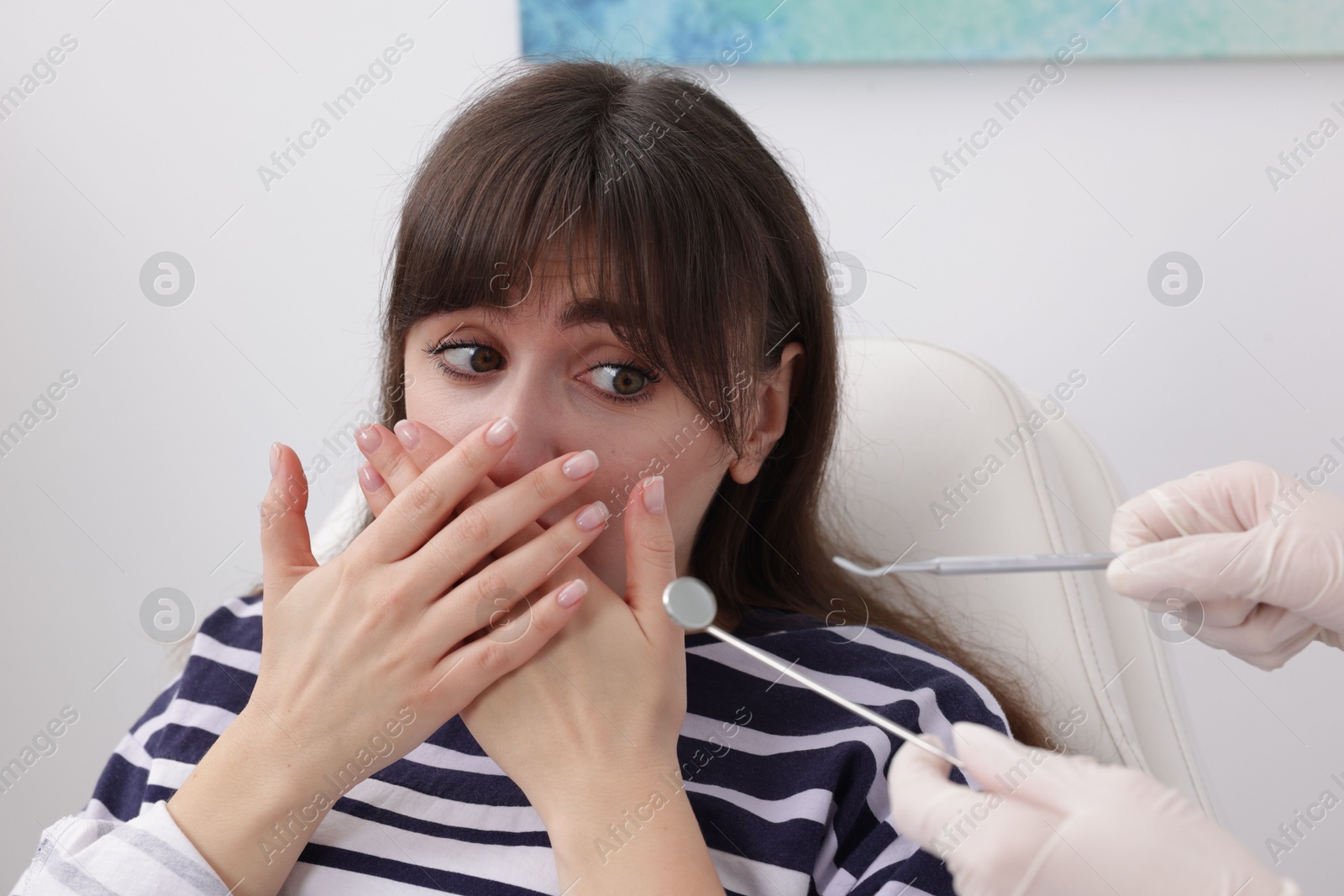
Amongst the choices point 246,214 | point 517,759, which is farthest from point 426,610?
point 246,214

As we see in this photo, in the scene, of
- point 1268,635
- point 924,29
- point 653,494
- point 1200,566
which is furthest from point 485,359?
point 924,29

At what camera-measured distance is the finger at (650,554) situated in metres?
0.96

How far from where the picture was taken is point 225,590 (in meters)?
2.30

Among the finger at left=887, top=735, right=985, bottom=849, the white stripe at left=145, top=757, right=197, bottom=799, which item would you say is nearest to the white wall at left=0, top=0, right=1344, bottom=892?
the white stripe at left=145, top=757, right=197, bottom=799

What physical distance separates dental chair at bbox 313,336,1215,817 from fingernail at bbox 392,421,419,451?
0.55 metres

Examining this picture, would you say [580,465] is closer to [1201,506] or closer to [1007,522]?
[1201,506]

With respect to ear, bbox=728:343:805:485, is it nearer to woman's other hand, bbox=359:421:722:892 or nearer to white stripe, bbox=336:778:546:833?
woman's other hand, bbox=359:421:722:892

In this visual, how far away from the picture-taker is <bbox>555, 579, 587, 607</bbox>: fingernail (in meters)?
0.93

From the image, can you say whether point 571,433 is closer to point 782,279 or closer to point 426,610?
point 426,610

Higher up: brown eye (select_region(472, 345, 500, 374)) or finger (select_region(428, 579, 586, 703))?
brown eye (select_region(472, 345, 500, 374))

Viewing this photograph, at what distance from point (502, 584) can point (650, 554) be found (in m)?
0.15

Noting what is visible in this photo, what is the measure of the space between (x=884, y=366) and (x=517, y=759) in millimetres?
863

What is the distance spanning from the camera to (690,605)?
835 mm

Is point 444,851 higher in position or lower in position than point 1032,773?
higher
